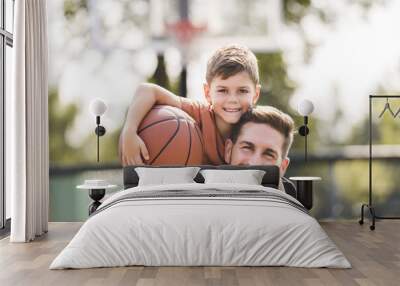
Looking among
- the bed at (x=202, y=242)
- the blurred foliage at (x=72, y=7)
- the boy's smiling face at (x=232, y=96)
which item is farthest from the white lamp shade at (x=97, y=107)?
the bed at (x=202, y=242)

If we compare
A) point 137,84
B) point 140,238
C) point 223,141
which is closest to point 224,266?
point 140,238

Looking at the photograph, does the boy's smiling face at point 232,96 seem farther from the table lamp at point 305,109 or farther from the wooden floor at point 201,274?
the wooden floor at point 201,274

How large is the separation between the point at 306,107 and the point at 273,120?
0.44 m

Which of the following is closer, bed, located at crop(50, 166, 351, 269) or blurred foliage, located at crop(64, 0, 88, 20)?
bed, located at crop(50, 166, 351, 269)

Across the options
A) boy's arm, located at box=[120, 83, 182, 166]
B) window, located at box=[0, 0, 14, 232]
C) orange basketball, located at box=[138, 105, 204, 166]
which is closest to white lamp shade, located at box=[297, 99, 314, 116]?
orange basketball, located at box=[138, 105, 204, 166]

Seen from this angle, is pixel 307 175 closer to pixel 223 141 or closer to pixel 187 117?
pixel 223 141

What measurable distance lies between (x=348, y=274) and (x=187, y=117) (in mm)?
3510

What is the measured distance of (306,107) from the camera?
735 centimetres

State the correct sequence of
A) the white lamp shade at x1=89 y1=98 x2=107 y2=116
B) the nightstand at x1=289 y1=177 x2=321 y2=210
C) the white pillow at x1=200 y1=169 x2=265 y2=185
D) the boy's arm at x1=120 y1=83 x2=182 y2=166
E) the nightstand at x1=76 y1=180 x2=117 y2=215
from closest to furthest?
1. the white pillow at x1=200 y1=169 x2=265 y2=185
2. the nightstand at x1=76 y1=180 x2=117 y2=215
3. the nightstand at x1=289 y1=177 x2=321 y2=210
4. the white lamp shade at x1=89 y1=98 x2=107 y2=116
5. the boy's arm at x1=120 y1=83 x2=182 y2=166

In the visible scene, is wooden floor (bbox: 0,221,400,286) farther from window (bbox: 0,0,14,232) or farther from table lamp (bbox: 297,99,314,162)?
table lamp (bbox: 297,99,314,162)

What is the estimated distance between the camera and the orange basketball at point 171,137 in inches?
290

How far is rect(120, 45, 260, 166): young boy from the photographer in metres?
7.46

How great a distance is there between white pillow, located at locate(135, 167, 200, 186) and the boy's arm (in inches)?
20.3

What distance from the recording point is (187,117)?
24.5 feet
